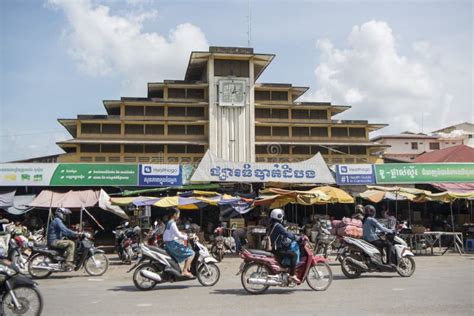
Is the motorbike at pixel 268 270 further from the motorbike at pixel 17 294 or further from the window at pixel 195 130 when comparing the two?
the window at pixel 195 130

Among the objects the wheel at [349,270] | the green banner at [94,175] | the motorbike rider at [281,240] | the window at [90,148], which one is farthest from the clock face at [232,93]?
the motorbike rider at [281,240]

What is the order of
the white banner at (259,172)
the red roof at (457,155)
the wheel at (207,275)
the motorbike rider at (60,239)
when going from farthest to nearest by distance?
the red roof at (457,155)
the white banner at (259,172)
the motorbike rider at (60,239)
the wheel at (207,275)

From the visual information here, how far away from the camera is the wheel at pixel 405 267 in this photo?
11891 millimetres

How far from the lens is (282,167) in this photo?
77.2 feet

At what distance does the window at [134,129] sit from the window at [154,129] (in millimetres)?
523

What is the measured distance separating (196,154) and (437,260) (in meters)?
36.6

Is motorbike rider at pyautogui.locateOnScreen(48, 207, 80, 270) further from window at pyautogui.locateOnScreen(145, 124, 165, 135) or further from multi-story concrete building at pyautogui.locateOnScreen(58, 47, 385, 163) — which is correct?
window at pyautogui.locateOnScreen(145, 124, 165, 135)

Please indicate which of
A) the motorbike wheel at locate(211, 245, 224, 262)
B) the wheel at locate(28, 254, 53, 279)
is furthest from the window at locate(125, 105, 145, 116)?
the wheel at locate(28, 254, 53, 279)

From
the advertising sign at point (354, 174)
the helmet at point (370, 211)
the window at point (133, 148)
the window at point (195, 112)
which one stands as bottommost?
the helmet at point (370, 211)

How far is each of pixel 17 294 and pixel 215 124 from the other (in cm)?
4413

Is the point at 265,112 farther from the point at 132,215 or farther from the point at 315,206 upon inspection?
the point at 132,215

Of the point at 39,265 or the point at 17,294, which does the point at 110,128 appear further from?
the point at 17,294

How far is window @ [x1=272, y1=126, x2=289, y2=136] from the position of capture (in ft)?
177

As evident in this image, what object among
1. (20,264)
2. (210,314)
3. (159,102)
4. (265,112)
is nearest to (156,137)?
(159,102)
